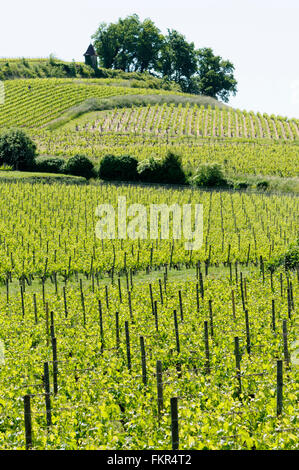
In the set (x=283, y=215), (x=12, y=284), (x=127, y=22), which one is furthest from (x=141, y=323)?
(x=127, y=22)

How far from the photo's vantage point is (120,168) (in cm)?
4453

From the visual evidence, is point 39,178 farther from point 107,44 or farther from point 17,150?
point 107,44

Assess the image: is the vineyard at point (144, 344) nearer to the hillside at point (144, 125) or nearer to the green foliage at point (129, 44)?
the hillside at point (144, 125)

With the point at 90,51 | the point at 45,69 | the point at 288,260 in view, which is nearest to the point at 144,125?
the point at 45,69

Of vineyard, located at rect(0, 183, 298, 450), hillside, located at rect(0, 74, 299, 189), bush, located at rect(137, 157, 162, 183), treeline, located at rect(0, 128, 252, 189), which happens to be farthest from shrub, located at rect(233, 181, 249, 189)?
vineyard, located at rect(0, 183, 298, 450)

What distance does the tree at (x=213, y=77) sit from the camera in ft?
336

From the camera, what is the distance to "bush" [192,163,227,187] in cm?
4166

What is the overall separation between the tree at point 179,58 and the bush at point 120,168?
6502 cm

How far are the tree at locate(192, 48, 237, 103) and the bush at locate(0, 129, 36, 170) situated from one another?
59.1m

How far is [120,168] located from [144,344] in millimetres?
33960

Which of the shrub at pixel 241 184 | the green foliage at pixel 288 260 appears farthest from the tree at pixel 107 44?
the green foliage at pixel 288 260

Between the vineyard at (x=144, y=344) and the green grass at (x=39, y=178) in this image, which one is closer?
the vineyard at (x=144, y=344)

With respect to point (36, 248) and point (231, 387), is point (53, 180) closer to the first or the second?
point (36, 248)

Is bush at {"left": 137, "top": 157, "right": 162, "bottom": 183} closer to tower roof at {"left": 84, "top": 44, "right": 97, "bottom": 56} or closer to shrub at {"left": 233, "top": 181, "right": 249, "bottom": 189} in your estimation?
shrub at {"left": 233, "top": 181, "right": 249, "bottom": 189}
